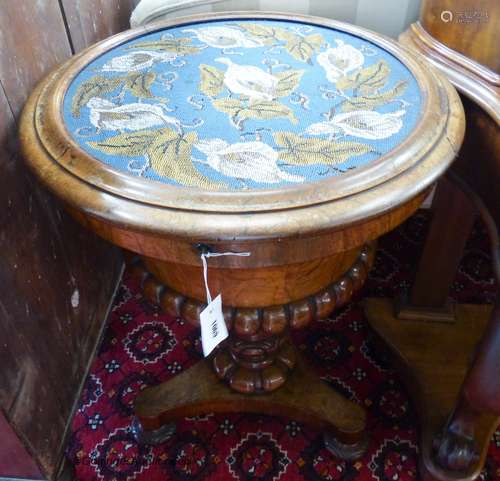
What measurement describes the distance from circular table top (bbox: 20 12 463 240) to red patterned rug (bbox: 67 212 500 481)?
1.92 feet

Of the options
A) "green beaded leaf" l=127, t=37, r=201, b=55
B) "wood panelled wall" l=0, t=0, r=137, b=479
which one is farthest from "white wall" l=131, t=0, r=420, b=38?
"green beaded leaf" l=127, t=37, r=201, b=55

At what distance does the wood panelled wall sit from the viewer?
0.66 meters

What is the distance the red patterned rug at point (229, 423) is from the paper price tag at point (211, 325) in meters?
0.42

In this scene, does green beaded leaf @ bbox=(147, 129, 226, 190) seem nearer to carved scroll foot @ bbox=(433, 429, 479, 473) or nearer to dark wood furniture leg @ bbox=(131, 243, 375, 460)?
dark wood furniture leg @ bbox=(131, 243, 375, 460)

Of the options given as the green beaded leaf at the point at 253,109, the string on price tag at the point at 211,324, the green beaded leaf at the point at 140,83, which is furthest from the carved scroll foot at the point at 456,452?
the green beaded leaf at the point at 140,83

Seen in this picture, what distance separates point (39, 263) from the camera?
0.77m

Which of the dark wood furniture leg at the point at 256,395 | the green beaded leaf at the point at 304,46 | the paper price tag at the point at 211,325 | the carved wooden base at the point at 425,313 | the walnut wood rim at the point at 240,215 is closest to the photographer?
the walnut wood rim at the point at 240,215

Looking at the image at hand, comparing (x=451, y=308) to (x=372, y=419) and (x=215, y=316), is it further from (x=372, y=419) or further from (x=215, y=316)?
(x=215, y=316)

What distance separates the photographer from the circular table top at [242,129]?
1.53ft

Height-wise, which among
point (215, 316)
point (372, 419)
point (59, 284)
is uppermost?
point (215, 316)

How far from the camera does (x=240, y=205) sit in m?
0.46

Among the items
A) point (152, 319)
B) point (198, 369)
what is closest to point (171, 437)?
point (198, 369)

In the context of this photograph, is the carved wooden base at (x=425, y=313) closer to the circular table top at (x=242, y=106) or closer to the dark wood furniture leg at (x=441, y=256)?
the dark wood furniture leg at (x=441, y=256)

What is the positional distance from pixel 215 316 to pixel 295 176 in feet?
0.61
